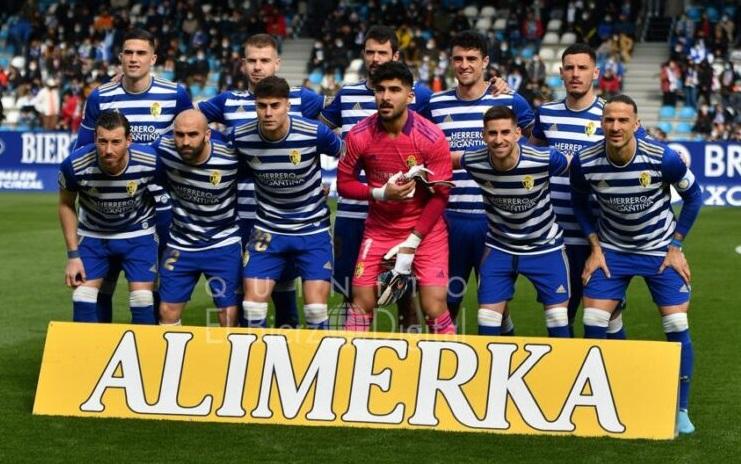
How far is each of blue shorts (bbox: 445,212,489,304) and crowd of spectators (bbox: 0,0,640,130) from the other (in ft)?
66.9

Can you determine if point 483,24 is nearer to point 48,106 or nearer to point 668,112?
point 668,112

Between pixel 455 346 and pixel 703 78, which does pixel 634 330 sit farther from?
pixel 703 78

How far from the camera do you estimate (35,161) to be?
29.1 m

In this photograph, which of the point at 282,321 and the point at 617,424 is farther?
the point at 282,321

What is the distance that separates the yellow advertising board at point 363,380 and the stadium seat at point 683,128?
75.5 ft

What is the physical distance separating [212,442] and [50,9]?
33.2 meters

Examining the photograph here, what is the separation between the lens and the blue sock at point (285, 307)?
1022cm

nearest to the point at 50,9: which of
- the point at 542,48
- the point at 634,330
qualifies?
the point at 542,48

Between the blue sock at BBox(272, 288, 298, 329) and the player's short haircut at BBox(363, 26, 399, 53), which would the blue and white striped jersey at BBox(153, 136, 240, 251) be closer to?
the blue sock at BBox(272, 288, 298, 329)

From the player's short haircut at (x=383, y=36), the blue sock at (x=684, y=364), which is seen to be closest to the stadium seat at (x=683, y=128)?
the player's short haircut at (x=383, y=36)

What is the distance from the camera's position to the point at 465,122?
957 centimetres

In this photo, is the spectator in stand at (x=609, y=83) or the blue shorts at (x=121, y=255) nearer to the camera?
the blue shorts at (x=121, y=255)

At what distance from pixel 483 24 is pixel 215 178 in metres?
26.6

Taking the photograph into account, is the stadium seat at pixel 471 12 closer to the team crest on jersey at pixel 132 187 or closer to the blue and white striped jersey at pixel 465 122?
the blue and white striped jersey at pixel 465 122
